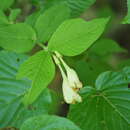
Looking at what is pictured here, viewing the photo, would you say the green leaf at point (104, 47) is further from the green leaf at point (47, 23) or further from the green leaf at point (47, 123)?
the green leaf at point (47, 123)

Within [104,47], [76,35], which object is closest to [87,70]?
[104,47]

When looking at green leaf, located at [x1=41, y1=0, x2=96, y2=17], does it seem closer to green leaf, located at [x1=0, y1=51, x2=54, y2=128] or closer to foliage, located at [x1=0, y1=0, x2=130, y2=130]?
foliage, located at [x1=0, y1=0, x2=130, y2=130]

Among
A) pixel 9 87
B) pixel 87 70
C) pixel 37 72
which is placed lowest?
pixel 87 70

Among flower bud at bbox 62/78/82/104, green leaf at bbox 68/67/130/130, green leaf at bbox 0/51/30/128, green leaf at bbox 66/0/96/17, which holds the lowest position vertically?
green leaf at bbox 68/67/130/130

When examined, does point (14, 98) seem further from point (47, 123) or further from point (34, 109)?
point (47, 123)

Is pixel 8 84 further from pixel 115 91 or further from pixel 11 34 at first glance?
pixel 115 91

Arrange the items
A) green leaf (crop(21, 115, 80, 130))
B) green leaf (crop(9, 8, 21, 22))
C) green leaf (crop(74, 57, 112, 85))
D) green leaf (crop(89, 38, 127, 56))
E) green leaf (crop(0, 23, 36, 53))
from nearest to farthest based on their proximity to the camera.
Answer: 1. green leaf (crop(21, 115, 80, 130))
2. green leaf (crop(0, 23, 36, 53))
3. green leaf (crop(9, 8, 21, 22))
4. green leaf (crop(74, 57, 112, 85))
5. green leaf (crop(89, 38, 127, 56))

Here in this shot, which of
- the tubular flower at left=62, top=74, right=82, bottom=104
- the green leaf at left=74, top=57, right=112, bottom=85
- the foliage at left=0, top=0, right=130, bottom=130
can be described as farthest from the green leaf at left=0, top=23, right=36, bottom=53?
the green leaf at left=74, top=57, right=112, bottom=85

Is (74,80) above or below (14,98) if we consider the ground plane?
above
